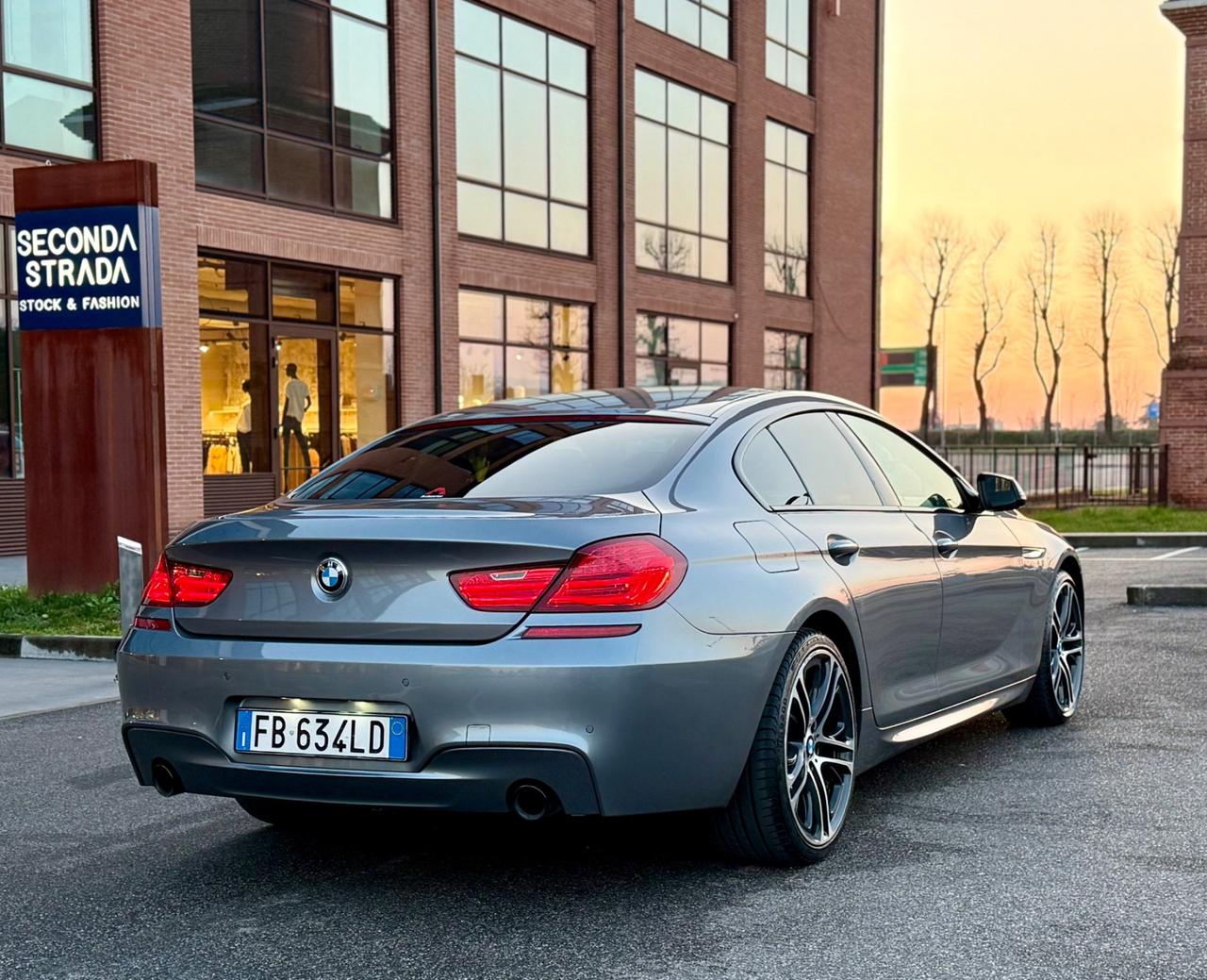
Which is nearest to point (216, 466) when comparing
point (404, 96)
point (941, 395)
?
point (404, 96)

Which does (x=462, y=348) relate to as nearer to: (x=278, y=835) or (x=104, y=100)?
(x=104, y=100)

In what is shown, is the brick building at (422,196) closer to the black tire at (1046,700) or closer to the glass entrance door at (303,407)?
the glass entrance door at (303,407)

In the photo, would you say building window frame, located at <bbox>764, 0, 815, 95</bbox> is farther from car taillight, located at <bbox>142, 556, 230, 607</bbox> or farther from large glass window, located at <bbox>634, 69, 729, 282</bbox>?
car taillight, located at <bbox>142, 556, 230, 607</bbox>

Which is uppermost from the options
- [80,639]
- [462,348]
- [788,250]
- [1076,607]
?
[788,250]

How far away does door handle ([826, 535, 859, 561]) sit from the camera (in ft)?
16.0

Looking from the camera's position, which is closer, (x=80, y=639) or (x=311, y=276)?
(x=80, y=639)

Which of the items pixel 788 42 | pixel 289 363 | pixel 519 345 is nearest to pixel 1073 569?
pixel 289 363

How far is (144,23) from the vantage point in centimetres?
1933

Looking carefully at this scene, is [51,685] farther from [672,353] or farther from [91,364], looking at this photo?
[672,353]

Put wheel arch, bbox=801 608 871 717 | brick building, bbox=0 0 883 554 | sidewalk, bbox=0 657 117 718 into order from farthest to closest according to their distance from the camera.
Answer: brick building, bbox=0 0 883 554, sidewalk, bbox=0 657 117 718, wheel arch, bbox=801 608 871 717

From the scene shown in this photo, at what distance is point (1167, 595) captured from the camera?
11602mm

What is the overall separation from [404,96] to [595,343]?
21.5 ft

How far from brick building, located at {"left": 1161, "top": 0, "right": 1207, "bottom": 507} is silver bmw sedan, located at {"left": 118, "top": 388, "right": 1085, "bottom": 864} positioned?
24433 millimetres

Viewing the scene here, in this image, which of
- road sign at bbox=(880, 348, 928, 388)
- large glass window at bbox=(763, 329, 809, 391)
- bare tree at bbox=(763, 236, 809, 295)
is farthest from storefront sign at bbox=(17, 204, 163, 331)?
road sign at bbox=(880, 348, 928, 388)
